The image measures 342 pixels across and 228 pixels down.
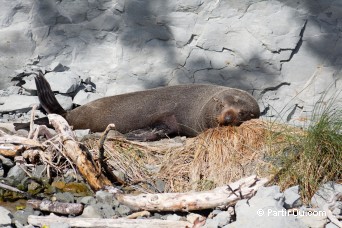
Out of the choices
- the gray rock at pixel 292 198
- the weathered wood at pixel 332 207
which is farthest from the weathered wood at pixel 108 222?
the weathered wood at pixel 332 207

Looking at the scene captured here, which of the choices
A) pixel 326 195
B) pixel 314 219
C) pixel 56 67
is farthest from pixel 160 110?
pixel 314 219

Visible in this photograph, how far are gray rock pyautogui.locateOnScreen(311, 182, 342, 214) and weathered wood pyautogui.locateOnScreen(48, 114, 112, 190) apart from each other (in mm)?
1675

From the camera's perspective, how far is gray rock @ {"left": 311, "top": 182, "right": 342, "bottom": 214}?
5.29 metres

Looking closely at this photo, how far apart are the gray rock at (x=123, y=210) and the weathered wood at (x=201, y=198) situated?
39mm

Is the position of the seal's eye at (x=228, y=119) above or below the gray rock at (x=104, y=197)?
below

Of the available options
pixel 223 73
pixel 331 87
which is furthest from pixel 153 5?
pixel 331 87

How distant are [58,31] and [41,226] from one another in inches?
136

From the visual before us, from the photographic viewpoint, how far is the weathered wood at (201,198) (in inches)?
203

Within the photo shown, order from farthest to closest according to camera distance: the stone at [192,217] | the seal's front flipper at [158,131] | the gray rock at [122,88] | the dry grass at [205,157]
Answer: the gray rock at [122,88] → the seal's front flipper at [158,131] → the dry grass at [205,157] → the stone at [192,217]

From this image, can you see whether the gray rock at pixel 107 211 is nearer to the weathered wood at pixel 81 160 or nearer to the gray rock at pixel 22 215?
the weathered wood at pixel 81 160

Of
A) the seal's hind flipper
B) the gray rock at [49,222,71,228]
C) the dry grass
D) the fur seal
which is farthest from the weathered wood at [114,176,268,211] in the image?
the seal's hind flipper

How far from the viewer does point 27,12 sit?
26.1 feet

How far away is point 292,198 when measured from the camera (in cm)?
517

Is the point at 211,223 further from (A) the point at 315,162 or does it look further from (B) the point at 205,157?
(B) the point at 205,157
